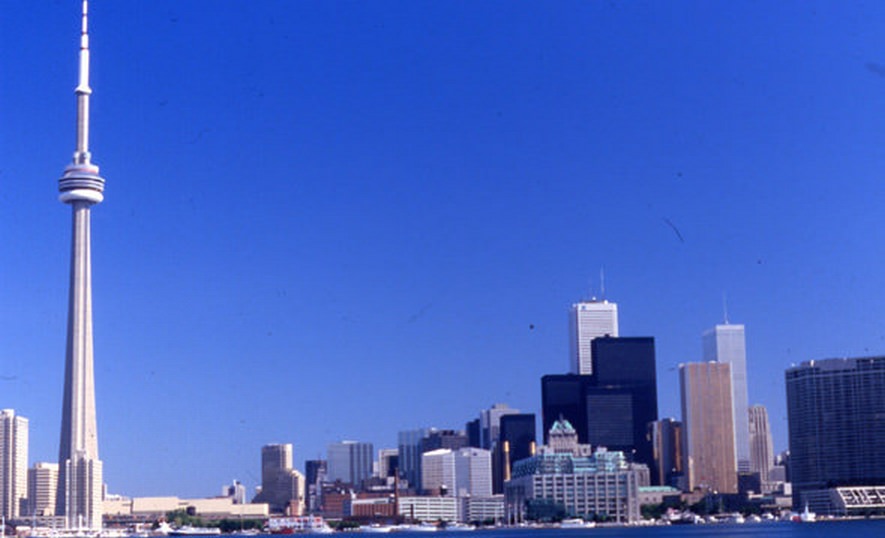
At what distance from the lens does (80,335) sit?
179 m

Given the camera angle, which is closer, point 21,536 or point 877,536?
point 877,536

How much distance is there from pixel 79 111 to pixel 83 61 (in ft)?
28.7

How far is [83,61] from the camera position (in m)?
183

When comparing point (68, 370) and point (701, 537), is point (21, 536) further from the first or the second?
point (701, 537)

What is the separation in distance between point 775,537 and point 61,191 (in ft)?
309

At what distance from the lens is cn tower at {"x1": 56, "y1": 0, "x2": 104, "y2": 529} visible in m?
179

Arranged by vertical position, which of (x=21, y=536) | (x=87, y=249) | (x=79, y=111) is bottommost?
(x=21, y=536)

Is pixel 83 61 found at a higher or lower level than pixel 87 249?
higher

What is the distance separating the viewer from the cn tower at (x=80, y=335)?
179 meters

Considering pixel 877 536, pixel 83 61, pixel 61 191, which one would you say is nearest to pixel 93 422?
pixel 61 191

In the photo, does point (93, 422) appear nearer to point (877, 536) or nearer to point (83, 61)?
point (83, 61)

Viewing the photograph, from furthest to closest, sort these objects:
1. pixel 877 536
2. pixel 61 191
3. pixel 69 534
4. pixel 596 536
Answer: pixel 69 534 → pixel 61 191 → pixel 596 536 → pixel 877 536

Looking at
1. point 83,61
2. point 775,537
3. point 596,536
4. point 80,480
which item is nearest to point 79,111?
point 83,61

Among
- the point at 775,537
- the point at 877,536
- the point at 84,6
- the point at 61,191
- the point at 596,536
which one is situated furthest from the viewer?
the point at 61,191
